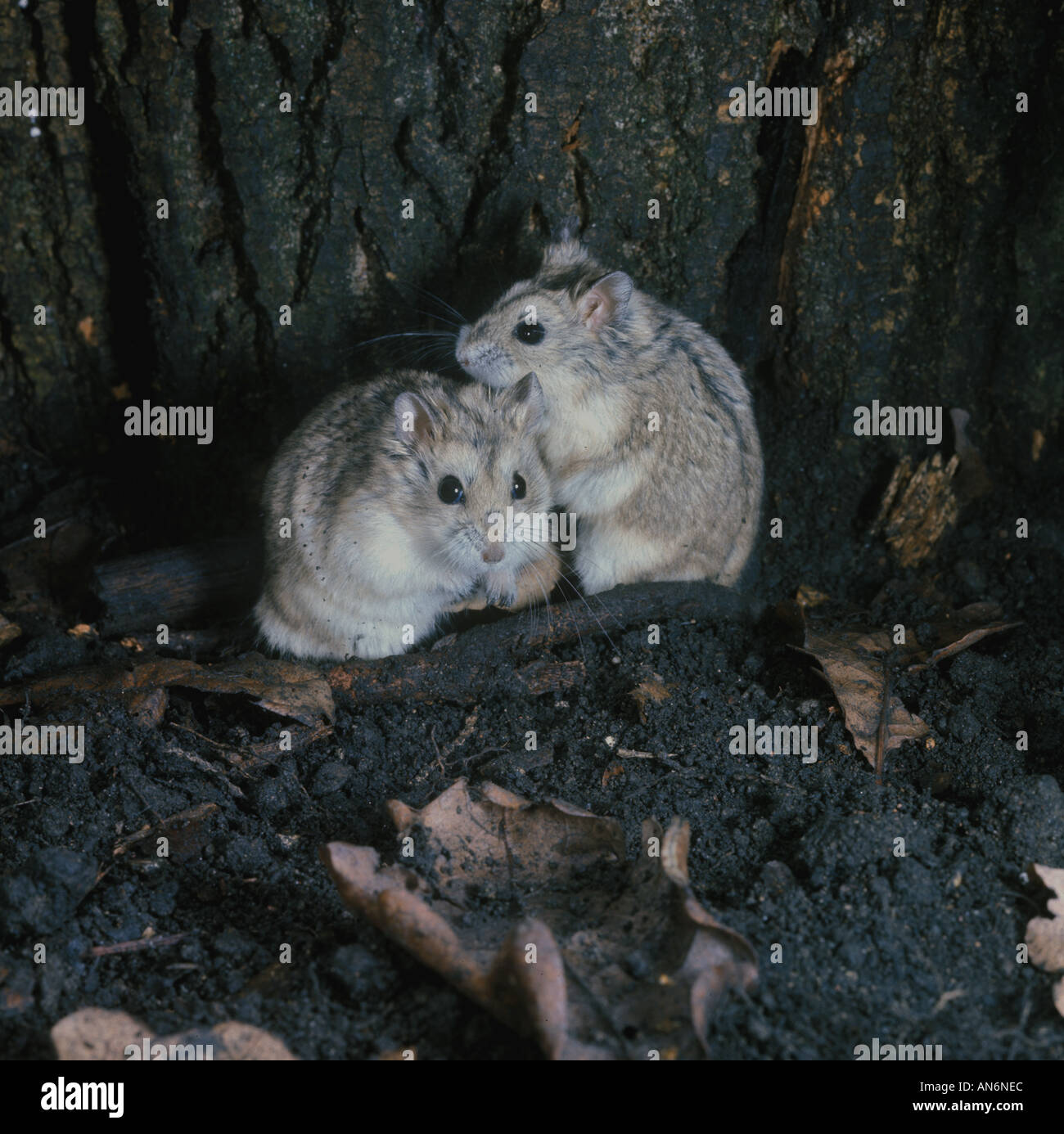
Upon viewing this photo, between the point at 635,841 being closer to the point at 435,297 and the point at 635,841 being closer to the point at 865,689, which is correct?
the point at 865,689

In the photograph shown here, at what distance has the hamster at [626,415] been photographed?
4758mm

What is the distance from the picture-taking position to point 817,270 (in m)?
4.90

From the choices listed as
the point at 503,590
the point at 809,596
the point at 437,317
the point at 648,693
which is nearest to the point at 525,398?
the point at 437,317

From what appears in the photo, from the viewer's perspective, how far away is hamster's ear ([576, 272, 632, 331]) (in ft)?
15.0

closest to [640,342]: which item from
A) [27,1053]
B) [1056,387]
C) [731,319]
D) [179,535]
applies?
[731,319]

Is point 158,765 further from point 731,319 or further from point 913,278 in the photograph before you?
point 913,278

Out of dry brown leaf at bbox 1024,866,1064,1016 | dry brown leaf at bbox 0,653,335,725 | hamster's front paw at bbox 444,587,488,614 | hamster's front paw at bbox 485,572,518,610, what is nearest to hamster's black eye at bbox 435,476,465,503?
hamster's front paw at bbox 485,572,518,610

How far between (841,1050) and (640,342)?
3095 millimetres

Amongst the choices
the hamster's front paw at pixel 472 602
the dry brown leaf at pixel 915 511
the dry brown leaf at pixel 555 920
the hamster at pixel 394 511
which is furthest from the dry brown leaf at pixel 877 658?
the hamster's front paw at pixel 472 602

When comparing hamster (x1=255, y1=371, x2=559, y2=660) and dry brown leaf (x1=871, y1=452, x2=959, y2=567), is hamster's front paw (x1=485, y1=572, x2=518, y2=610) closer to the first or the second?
hamster (x1=255, y1=371, x2=559, y2=660)

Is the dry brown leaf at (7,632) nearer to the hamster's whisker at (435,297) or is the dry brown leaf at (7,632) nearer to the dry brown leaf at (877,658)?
the hamster's whisker at (435,297)

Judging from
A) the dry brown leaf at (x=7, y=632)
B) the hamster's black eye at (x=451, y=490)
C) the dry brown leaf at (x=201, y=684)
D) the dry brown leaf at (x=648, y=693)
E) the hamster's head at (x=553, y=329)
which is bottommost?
the dry brown leaf at (x=648, y=693)

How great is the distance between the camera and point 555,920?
294 cm

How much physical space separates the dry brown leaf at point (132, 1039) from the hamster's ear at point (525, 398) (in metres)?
2.71
